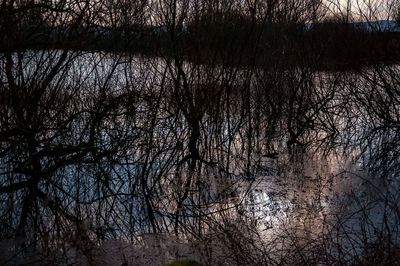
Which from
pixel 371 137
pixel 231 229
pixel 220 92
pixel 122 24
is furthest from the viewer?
pixel 371 137

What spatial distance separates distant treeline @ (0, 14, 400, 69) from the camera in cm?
718

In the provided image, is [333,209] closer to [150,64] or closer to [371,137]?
[371,137]

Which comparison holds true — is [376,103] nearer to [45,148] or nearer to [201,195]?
[201,195]

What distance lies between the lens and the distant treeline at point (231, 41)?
718 cm

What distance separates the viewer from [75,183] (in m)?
Result: 6.97

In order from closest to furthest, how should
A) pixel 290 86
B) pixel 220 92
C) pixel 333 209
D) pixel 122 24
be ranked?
pixel 333 209
pixel 122 24
pixel 220 92
pixel 290 86

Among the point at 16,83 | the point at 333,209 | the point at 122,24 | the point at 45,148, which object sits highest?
the point at 122,24

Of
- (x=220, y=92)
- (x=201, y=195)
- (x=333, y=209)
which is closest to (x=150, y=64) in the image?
(x=220, y=92)

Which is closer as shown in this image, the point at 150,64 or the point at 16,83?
the point at 16,83

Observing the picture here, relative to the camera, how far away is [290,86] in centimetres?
1070

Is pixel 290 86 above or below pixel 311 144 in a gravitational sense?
above

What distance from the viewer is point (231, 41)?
949 cm

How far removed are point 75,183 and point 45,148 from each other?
583 mm

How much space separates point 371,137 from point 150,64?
4.12 m
